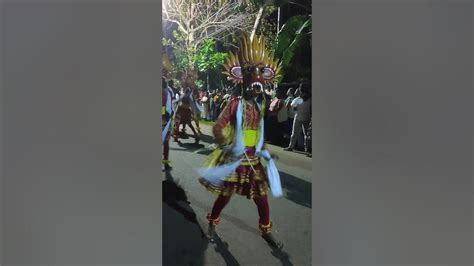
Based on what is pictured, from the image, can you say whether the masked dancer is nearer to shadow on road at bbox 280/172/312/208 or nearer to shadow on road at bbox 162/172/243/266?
shadow on road at bbox 280/172/312/208

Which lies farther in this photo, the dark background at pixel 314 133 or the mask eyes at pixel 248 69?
the mask eyes at pixel 248 69

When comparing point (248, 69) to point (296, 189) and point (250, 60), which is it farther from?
point (296, 189)

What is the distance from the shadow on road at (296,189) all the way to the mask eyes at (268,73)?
559mm

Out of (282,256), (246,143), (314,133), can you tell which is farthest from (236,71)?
(282,256)

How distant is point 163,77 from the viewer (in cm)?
192

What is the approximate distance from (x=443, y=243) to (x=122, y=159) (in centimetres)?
188

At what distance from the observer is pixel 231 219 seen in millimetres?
1979

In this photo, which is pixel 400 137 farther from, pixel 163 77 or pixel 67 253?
pixel 67 253

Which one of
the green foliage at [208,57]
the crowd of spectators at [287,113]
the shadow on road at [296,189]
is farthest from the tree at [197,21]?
the shadow on road at [296,189]

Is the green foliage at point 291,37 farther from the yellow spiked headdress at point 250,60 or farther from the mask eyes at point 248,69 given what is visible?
the mask eyes at point 248,69

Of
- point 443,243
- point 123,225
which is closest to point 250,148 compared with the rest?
point 123,225

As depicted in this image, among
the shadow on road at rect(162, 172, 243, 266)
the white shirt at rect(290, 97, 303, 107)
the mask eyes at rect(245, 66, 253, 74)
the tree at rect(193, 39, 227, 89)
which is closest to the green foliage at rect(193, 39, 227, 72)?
the tree at rect(193, 39, 227, 89)

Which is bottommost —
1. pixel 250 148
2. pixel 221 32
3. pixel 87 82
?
pixel 250 148

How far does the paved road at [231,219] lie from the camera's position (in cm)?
193
